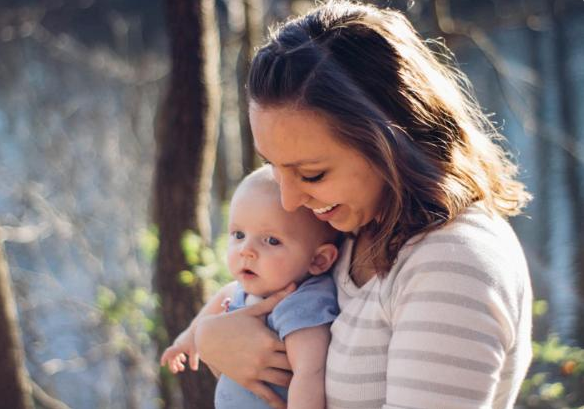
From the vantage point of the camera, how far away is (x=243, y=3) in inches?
195

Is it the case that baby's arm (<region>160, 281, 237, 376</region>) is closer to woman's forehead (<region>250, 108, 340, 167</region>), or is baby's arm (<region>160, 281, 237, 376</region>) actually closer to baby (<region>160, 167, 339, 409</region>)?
baby (<region>160, 167, 339, 409</region>)

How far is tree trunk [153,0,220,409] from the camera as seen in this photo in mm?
3740

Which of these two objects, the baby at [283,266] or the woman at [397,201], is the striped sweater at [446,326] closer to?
the woman at [397,201]

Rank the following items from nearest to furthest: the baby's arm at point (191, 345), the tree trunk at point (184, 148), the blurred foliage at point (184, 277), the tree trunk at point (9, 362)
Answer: the baby's arm at point (191, 345) → the blurred foliage at point (184, 277) → the tree trunk at point (184, 148) → the tree trunk at point (9, 362)

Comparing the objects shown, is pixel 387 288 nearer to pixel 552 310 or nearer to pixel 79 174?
pixel 552 310

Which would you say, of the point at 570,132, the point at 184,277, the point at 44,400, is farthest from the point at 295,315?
the point at 570,132

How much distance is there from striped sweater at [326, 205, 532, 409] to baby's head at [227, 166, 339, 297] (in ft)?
1.19

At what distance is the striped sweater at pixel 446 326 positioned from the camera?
4.96 feet

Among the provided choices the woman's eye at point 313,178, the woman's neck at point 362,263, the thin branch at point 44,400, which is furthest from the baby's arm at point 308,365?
the thin branch at point 44,400

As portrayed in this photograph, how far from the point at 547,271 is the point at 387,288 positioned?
436 cm

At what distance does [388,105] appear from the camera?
1721 millimetres

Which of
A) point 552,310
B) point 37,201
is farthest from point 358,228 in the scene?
point 37,201

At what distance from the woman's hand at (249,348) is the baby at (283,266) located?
0.09ft

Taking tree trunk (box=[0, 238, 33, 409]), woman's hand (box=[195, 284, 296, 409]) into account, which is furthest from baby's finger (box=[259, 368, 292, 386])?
tree trunk (box=[0, 238, 33, 409])
